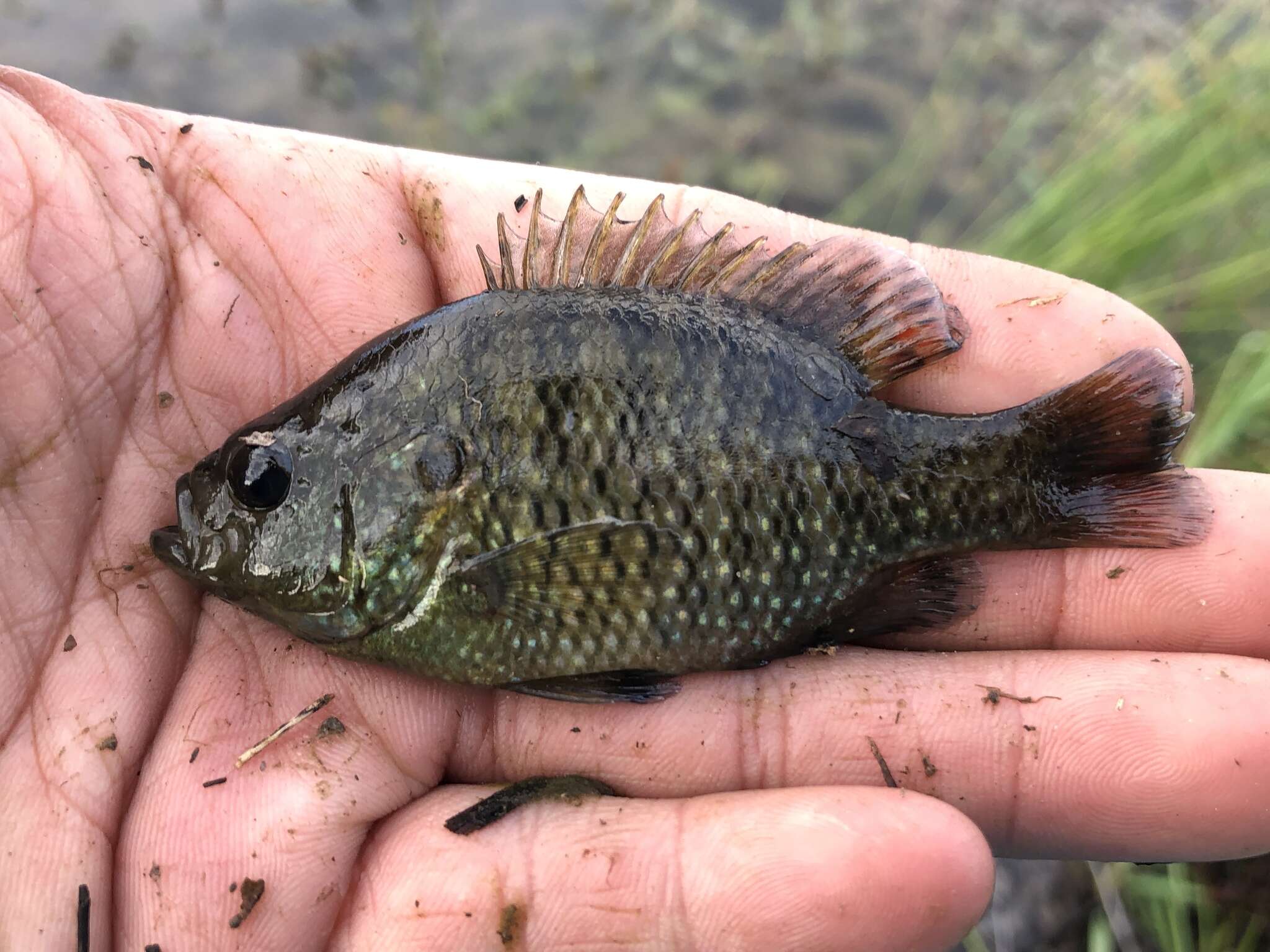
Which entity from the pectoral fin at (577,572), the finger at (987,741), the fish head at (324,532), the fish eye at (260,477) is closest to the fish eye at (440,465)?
the fish head at (324,532)

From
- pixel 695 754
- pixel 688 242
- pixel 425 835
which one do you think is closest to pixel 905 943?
pixel 695 754

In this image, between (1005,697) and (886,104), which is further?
(886,104)

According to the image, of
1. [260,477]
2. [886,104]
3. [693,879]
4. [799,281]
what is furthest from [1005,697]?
[886,104]

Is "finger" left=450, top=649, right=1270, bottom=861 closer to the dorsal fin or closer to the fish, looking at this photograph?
the fish

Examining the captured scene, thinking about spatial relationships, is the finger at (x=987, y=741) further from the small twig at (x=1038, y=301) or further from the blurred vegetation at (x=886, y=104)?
the blurred vegetation at (x=886, y=104)

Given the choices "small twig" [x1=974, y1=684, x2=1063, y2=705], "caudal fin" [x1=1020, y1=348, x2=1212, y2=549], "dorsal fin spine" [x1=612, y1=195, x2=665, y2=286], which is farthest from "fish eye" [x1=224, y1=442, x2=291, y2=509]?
"caudal fin" [x1=1020, y1=348, x2=1212, y2=549]

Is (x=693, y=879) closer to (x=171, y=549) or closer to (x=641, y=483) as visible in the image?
(x=641, y=483)
